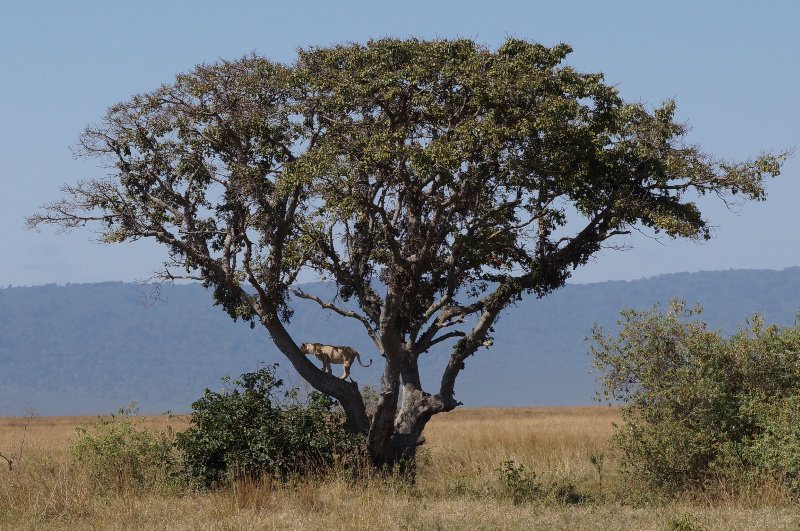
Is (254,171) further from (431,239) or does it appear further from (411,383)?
(411,383)

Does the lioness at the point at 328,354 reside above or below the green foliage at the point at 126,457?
above

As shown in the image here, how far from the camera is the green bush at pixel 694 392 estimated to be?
2417 centimetres

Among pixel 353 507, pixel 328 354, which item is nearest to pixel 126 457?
pixel 328 354

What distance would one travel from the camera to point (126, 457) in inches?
1049

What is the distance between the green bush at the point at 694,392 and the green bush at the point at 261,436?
21.0 feet

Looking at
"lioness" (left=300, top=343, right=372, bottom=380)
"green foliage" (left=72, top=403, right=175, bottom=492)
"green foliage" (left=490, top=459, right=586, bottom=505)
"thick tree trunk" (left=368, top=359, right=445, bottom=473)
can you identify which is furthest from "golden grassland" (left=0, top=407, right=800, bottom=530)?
"lioness" (left=300, top=343, right=372, bottom=380)

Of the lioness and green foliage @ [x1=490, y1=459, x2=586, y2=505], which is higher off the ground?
the lioness

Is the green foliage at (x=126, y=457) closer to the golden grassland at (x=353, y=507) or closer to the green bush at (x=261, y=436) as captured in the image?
the golden grassland at (x=353, y=507)

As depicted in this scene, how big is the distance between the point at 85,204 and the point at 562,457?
15683mm

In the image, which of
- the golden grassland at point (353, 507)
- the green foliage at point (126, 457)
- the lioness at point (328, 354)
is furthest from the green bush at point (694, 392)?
the green foliage at point (126, 457)

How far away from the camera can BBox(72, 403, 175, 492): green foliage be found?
2609 cm

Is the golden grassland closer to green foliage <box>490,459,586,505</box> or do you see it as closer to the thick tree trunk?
green foliage <box>490,459,586,505</box>

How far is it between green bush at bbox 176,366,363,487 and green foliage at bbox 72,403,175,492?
2.52 ft

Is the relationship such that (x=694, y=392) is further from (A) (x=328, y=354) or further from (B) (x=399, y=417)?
(A) (x=328, y=354)
